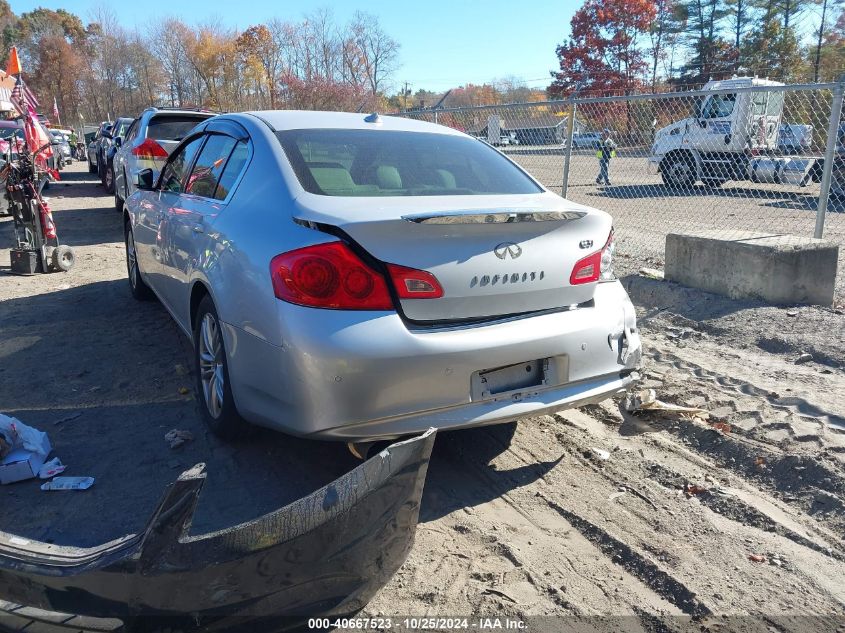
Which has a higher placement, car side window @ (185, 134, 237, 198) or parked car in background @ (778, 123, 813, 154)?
parked car in background @ (778, 123, 813, 154)

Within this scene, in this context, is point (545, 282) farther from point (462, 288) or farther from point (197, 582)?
point (197, 582)

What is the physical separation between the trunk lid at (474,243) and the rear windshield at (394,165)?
22 centimetres

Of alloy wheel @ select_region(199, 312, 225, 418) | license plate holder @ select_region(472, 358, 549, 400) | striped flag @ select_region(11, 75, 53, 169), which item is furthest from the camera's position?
striped flag @ select_region(11, 75, 53, 169)

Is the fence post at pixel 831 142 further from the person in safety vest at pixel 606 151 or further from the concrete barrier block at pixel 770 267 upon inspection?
the person in safety vest at pixel 606 151

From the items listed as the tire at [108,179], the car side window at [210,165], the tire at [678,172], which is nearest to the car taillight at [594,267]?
the car side window at [210,165]

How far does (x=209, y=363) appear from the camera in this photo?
3.78 meters

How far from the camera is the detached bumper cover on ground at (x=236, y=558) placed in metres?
1.84

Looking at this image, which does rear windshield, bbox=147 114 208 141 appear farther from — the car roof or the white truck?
the white truck

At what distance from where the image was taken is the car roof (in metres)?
3.83

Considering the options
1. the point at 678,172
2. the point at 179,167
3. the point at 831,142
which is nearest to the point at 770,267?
the point at 831,142

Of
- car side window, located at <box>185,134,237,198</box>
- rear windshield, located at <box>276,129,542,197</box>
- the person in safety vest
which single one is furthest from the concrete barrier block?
the person in safety vest

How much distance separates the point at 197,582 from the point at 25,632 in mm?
532

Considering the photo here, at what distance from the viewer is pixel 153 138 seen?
10148 mm

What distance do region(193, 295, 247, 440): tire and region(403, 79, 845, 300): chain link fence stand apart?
5419mm
